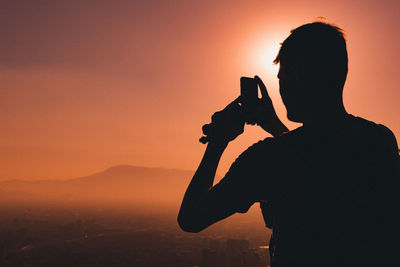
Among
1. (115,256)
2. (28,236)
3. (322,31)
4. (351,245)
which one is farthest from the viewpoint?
(28,236)

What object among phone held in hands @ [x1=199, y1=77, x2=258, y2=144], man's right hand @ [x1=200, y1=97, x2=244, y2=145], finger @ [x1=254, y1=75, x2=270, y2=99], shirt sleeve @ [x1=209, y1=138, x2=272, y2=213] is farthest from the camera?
finger @ [x1=254, y1=75, x2=270, y2=99]

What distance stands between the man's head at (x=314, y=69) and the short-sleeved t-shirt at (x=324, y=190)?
15cm

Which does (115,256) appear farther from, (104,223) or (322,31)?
(322,31)

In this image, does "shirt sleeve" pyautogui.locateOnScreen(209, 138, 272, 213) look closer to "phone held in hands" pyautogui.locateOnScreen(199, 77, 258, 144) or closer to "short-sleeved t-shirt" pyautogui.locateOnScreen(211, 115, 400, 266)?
"short-sleeved t-shirt" pyautogui.locateOnScreen(211, 115, 400, 266)

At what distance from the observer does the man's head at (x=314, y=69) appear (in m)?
1.40

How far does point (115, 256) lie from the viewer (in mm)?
97875

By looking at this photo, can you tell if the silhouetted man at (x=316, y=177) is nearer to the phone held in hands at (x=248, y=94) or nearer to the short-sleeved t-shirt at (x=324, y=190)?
the short-sleeved t-shirt at (x=324, y=190)

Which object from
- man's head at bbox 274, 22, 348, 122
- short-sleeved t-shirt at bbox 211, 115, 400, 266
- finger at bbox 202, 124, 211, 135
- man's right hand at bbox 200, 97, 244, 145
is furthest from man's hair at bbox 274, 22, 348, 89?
finger at bbox 202, 124, 211, 135

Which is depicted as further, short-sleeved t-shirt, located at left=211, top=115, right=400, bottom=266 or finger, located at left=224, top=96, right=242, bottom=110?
finger, located at left=224, top=96, right=242, bottom=110

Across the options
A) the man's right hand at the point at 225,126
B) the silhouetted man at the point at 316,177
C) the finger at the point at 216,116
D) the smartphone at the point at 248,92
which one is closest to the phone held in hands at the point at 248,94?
the smartphone at the point at 248,92

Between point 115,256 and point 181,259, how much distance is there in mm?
26823

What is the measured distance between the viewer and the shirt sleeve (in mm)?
1298

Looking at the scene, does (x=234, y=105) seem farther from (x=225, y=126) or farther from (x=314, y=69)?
(x=314, y=69)

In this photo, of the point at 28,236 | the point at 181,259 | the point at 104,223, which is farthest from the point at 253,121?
the point at 104,223
